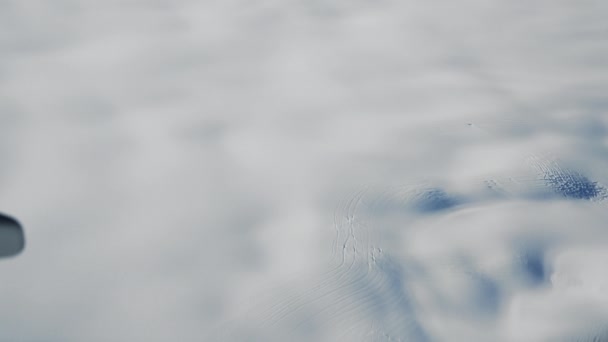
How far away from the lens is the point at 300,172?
170cm

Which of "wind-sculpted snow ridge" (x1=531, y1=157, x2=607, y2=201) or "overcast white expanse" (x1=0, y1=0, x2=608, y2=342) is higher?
"overcast white expanse" (x1=0, y1=0, x2=608, y2=342)

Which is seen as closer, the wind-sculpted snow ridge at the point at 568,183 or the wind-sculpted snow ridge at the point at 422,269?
the wind-sculpted snow ridge at the point at 422,269

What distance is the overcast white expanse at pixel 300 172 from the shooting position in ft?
4.26

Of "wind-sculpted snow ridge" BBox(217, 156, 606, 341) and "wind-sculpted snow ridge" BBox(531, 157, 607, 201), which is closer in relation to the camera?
"wind-sculpted snow ridge" BBox(217, 156, 606, 341)

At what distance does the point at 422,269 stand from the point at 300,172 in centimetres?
50

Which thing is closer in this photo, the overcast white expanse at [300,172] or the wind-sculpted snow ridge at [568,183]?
the overcast white expanse at [300,172]

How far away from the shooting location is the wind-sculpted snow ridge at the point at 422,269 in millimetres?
1267

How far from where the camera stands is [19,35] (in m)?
2.22

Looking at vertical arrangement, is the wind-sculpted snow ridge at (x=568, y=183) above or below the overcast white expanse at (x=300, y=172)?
below

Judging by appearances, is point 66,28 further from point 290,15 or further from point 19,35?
point 290,15

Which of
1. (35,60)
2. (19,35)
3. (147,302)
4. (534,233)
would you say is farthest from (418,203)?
(19,35)

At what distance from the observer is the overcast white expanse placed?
1300 millimetres

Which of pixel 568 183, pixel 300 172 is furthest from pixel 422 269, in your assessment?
pixel 568 183

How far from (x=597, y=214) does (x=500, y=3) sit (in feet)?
4.90
